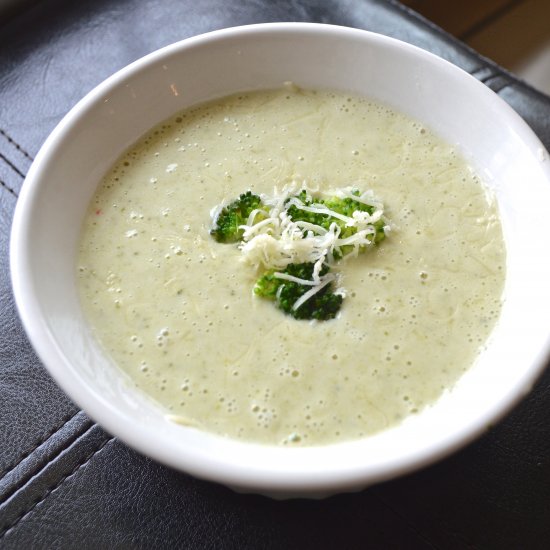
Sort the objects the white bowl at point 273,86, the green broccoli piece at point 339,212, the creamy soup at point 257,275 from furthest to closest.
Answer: the green broccoli piece at point 339,212, the creamy soup at point 257,275, the white bowl at point 273,86

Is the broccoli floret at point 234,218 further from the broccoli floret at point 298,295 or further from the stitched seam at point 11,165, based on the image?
the stitched seam at point 11,165

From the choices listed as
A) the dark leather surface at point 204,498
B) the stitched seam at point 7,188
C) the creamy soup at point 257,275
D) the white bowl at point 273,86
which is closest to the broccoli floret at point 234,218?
the creamy soup at point 257,275

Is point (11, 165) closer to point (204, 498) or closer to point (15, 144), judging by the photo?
A: point (15, 144)

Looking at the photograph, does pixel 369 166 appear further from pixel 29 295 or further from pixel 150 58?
pixel 29 295

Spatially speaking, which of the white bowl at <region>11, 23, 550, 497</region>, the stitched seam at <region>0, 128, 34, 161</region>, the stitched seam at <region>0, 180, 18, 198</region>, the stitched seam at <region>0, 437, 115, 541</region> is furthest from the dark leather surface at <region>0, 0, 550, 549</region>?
the stitched seam at <region>0, 128, 34, 161</region>

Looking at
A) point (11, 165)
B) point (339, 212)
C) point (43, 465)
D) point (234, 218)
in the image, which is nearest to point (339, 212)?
point (339, 212)

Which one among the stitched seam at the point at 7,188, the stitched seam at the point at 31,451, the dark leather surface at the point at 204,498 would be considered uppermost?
the stitched seam at the point at 7,188
